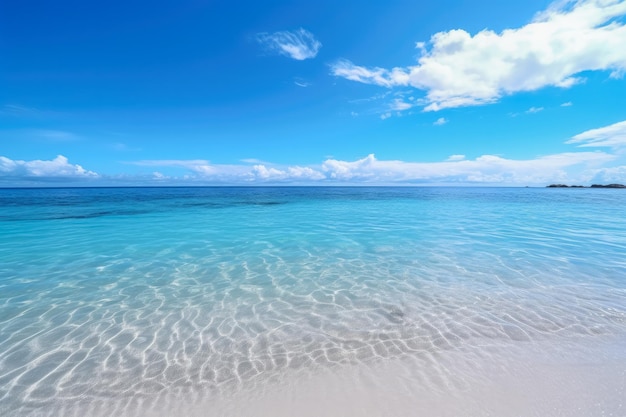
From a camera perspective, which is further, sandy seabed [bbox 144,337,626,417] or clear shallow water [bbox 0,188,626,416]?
clear shallow water [bbox 0,188,626,416]

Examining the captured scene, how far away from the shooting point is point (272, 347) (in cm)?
482

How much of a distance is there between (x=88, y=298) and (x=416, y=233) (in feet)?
46.2

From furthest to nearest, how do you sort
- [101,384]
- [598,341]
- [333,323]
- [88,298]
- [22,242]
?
[22,242], [88,298], [333,323], [598,341], [101,384]

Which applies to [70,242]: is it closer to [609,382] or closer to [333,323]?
[333,323]

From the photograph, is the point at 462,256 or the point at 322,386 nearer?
the point at 322,386

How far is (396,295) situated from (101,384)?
6.01 meters

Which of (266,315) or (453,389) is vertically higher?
(453,389)

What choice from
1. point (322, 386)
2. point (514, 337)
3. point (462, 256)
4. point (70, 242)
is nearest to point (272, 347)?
point (322, 386)

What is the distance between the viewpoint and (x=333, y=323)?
558 centimetres

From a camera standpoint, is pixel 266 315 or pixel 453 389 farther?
pixel 266 315

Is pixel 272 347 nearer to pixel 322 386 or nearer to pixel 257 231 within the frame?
pixel 322 386

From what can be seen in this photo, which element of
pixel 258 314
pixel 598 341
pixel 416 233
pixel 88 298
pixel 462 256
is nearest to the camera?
pixel 598 341

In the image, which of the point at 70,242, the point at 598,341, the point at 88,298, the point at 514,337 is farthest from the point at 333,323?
the point at 70,242

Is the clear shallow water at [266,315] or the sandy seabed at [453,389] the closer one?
the sandy seabed at [453,389]
